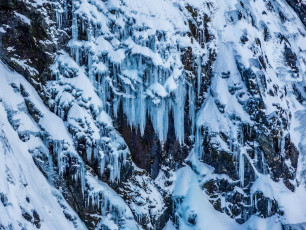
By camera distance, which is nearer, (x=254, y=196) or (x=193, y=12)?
(x=254, y=196)

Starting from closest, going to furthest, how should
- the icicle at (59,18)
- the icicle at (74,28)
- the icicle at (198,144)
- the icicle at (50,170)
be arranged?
the icicle at (50,170) < the icicle at (59,18) < the icicle at (74,28) < the icicle at (198,144)

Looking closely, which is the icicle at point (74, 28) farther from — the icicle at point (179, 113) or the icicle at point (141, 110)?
the icicle at point (179, 113)

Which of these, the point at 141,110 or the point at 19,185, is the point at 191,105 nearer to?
the point at 141,110

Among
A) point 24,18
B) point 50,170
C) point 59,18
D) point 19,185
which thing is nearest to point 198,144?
point 50,170

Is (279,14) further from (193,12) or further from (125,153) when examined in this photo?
(125,153)

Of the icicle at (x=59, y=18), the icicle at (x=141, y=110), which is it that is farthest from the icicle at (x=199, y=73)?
the icicle at (x=59, y=18)

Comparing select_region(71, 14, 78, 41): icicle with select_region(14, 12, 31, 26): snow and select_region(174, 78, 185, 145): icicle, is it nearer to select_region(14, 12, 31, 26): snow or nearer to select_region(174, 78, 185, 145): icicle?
select_region(14, 12, 31, 26): snow

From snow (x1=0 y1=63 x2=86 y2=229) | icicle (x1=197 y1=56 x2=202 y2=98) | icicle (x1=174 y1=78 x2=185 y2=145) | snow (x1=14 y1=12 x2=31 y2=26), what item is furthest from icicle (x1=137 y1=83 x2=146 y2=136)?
snow (x1=14 y1=12 x2=31 y2=26)

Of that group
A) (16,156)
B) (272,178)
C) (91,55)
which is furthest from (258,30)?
(16,156)
